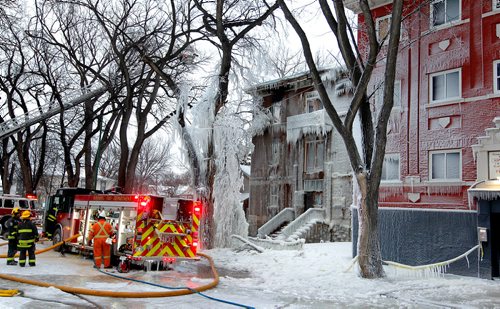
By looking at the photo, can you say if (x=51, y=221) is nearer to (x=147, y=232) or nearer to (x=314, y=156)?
(x=147, y=232)

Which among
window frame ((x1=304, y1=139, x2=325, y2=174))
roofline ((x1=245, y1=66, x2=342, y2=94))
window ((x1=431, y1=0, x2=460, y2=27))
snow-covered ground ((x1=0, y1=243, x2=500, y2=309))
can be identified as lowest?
snow-covered ground ((x1=0, y1=243, x2=500, y2=309))

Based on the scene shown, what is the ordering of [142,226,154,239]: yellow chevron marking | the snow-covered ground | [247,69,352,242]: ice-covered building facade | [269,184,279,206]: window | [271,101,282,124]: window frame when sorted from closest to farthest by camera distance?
the snow-covered ground
[142,226,154,239]: yellow chevron marking
[247,69,352,242]: ice-covered building facade
[269,184,279,206]: window
[271,101,282,124]: window frame

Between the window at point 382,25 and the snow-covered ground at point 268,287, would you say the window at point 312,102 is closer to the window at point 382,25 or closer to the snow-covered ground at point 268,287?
the window at point 382,25

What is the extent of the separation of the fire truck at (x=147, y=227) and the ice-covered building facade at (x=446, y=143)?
20.1 ft

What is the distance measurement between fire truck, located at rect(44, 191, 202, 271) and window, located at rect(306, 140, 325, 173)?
47.6ft

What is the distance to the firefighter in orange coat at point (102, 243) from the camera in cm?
1356

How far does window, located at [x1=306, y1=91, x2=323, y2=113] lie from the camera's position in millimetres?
29108

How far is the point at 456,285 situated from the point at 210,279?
21.2 ft

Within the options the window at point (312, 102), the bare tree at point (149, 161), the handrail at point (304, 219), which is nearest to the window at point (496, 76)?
the handrail at point (304, 219)

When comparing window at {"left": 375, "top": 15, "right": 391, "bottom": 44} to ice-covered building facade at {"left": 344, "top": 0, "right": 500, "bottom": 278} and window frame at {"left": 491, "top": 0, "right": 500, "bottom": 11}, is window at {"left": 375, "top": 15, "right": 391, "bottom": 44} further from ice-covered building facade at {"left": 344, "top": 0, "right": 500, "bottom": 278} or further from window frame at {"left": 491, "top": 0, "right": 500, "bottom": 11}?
window frame at {"left": 491, "top": 0, "right": 500, "bottom": 11}

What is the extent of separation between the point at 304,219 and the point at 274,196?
175 inches

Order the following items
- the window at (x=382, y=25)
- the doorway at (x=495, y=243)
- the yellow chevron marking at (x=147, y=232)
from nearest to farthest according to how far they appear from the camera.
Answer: the yellow chevron marking at (x=147, y=232), the doorway at (x=495, y=243), the window at (x=382, y=25)

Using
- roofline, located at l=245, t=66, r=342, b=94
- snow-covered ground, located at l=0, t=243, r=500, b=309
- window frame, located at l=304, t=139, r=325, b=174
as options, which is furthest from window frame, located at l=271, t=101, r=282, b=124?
snow-covered ground, located at l=0, t=243, r=500, b=309

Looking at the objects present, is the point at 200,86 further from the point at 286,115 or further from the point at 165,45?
the point at 286,115
